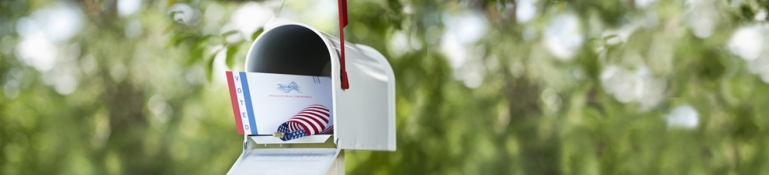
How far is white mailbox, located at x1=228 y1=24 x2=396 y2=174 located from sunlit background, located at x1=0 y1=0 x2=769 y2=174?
67 cm

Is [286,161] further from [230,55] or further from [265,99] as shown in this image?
[230,55]

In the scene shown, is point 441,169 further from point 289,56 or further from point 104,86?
point 104,86

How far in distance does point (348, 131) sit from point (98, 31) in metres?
2.03

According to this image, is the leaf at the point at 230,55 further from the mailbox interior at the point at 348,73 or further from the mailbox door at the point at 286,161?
the mailbox door at the point at 286,161

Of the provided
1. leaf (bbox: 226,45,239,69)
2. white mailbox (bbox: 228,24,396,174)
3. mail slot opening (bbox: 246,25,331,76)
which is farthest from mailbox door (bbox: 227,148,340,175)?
leaf (bbox: 226,45,239,69)

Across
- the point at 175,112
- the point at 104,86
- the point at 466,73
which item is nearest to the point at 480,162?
the point at 466,73

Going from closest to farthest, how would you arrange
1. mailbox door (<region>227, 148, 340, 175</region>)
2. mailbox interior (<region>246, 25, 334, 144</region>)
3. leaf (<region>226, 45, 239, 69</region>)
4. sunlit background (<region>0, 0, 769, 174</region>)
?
mailbox door (<region>227, 148, 340, 175</region>) → mailbox interior (<region>246, 25, 334, 144</region>) → sunlit background (<region>0, 0, 769, 174</region>) → leaf (<region>226, 45, 239, 69</region>)

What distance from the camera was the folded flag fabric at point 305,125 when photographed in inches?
53.8

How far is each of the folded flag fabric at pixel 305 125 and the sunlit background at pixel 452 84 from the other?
98 cm

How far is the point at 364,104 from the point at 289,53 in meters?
0.22

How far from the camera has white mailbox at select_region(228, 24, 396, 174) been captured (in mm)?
1342

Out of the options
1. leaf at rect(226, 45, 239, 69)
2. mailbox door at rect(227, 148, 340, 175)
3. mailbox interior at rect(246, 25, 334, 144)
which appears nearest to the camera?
mailbox door at rect(227, 148, 340, 175)

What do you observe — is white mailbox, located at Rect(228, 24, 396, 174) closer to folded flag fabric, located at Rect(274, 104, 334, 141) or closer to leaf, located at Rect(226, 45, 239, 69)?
folded flag fabric, located at Rect(274, 104, 334, 141)

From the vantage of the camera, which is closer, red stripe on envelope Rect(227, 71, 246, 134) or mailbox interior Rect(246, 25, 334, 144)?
red stripe on envelope Rect(227, 71, 246, 134)
